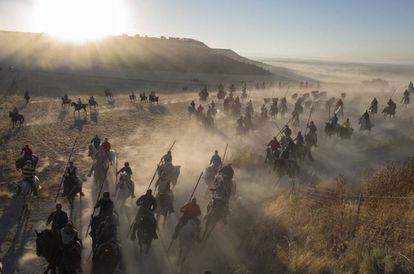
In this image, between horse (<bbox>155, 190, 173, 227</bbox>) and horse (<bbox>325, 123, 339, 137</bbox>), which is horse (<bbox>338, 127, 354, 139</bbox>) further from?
horse (<bbox>155, 190, 173, 227</bbox>)

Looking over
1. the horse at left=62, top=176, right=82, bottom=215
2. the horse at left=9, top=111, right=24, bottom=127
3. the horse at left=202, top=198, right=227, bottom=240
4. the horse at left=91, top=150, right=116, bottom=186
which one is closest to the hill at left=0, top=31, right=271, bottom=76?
the horse at left=9, top=111, right=24, bottom=127

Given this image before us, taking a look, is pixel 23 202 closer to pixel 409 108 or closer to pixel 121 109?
pixel 121 109

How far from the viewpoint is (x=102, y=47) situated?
109 meters

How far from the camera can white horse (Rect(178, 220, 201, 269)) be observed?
13.3m

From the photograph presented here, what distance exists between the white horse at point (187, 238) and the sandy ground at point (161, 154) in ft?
1.34

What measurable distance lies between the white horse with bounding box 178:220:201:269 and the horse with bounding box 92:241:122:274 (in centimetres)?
245

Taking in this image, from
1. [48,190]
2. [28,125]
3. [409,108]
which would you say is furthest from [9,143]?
[409,108]

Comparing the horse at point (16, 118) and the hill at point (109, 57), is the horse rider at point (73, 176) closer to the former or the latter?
the horse at point (16, 118)

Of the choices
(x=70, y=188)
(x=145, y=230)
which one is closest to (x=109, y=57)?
(x=70, y=188)

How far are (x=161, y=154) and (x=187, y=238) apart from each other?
44.7 ft

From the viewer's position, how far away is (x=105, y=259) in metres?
11.3

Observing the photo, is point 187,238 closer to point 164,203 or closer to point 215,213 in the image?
point 215,213

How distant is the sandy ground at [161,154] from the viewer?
45.3ft

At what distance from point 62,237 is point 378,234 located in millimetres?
9149
